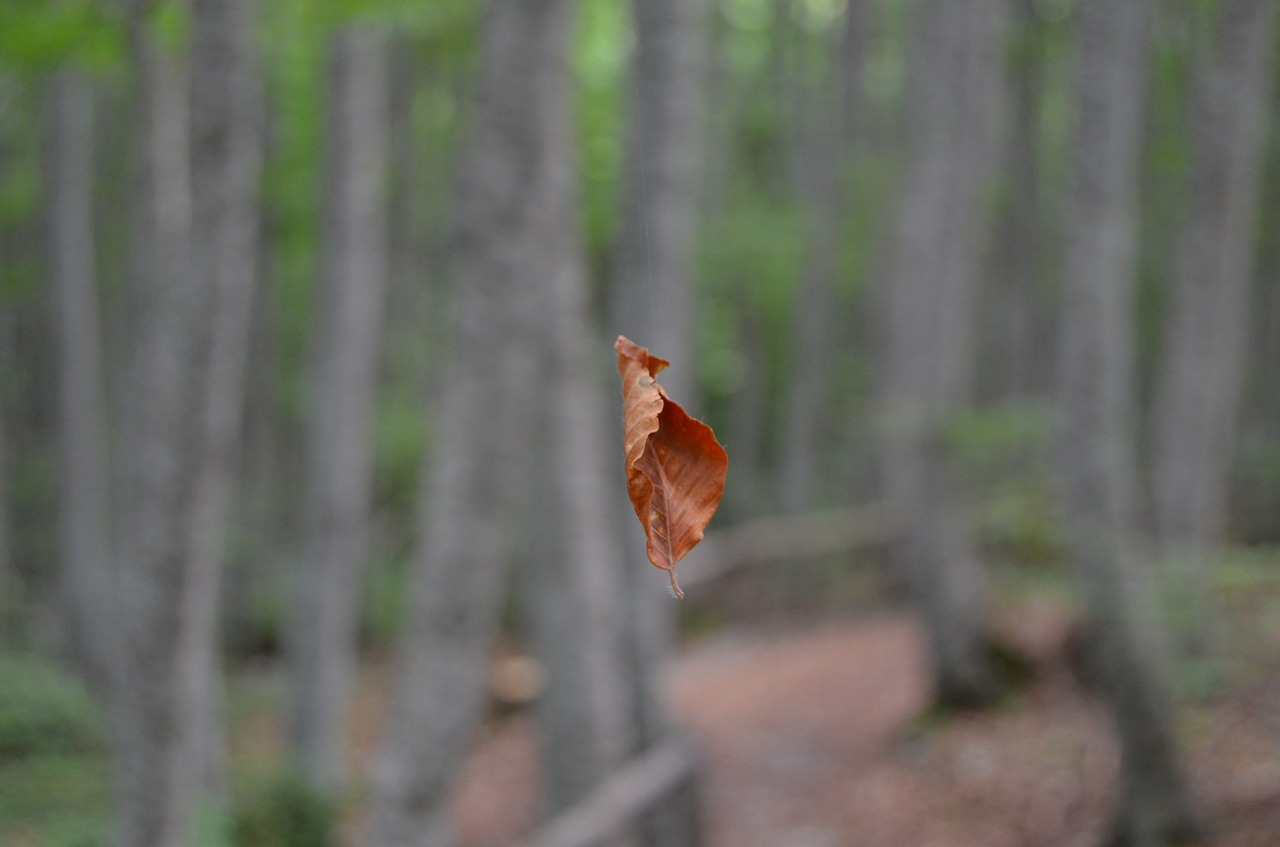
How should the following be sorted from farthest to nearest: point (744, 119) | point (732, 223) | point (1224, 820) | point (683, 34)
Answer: point (744, 119), point (732, 223), point (683, 34), point (1224, 820)

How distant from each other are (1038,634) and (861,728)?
199 cm

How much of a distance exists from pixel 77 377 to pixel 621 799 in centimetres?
946

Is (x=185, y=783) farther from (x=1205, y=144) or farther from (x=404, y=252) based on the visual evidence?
(x=404, y=252)

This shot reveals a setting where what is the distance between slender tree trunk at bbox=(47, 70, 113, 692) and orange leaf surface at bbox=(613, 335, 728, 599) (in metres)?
13.3

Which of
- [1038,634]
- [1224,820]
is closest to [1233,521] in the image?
[1038,634]

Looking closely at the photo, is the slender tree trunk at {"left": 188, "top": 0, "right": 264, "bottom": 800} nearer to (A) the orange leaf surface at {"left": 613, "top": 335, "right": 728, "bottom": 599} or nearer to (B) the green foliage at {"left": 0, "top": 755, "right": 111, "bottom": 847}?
(B) the green foliage at {"left": 0, "top": 755, "right": 111, "bottom": 847}

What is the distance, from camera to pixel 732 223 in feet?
77.9

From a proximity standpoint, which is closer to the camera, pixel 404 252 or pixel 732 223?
pixel 404 252

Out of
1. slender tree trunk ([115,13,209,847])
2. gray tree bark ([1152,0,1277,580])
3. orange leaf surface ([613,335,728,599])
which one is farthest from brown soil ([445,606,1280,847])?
orange leaf surface ([613,335,728,599])

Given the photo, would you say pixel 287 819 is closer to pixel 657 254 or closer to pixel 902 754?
pixel 657 254

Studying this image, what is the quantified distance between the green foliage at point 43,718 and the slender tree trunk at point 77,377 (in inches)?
114

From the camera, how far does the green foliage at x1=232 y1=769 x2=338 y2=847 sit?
8.10 metres

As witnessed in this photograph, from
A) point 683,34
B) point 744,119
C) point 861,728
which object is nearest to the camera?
point 683,34

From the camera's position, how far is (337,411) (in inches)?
443
